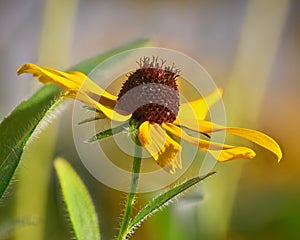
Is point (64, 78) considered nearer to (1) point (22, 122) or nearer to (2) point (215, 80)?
(1) point (22, 122)

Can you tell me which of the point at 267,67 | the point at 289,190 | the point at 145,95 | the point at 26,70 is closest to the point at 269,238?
the point at 289,190

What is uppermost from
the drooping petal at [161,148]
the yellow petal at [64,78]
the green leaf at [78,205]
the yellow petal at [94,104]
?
the yellow petal at [64,78]

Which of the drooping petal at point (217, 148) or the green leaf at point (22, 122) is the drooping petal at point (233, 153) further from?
the green leaf at point (22, 122)

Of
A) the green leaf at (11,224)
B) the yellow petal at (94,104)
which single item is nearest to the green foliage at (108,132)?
the yellow petal at (94,104)

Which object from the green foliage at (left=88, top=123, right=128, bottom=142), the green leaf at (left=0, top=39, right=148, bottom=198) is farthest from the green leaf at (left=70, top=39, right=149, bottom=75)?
the green foliage at (left=88, top=123, right=128, bottom=142)

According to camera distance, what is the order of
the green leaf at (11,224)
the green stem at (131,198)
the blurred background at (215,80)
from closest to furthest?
the green stem at (131,198) → the green leaf at (11,224) → the blurred background at (215,80)

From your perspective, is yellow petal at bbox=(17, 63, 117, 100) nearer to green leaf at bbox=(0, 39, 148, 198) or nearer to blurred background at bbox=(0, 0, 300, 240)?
green leaf at bbox=(0, 39, 148, 198)

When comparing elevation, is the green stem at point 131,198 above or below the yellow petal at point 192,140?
below

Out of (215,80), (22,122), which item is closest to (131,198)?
(22,122)
